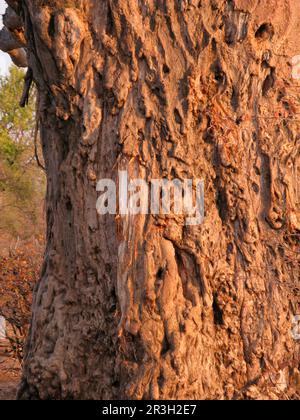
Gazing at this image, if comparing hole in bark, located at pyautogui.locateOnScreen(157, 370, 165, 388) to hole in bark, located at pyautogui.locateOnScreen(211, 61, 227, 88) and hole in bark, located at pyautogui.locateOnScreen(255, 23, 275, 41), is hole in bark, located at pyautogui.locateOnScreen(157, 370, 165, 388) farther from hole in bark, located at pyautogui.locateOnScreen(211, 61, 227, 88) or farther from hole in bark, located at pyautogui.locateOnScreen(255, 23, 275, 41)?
hole in bark, located at pyautogui.locateOnScreen(255, 23, 275, 41)

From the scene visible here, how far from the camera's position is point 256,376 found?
4.65 metres

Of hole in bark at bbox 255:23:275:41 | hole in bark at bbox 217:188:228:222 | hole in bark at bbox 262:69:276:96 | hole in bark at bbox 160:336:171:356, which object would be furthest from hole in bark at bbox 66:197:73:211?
hole in bark at bbox 255:23:275:41

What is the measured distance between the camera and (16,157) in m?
26.0

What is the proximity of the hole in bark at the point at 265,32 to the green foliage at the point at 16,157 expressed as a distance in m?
21.4

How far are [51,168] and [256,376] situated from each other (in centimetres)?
231

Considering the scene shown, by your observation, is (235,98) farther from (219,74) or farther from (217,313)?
(217,313)

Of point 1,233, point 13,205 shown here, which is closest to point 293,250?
point 1,233

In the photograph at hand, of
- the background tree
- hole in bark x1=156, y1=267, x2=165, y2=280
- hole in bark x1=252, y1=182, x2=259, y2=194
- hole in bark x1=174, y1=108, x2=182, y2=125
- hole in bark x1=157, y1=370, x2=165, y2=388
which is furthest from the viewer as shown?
the background tree

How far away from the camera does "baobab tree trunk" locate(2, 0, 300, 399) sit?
448 centimetres

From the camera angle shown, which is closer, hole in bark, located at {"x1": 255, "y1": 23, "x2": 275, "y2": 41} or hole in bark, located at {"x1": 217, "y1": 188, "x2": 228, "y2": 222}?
hole in bark, located at {"x1": 217, "y1": 188, "x2": 228, "y2": 222}

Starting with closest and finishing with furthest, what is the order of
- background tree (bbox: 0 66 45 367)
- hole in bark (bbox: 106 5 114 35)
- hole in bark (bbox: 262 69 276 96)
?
1. hole in bark (bbox: 106 5 114 35)
2. hole in bark (bbox: 262 69 276 96)
3. background tree (bbox: 0 66 45 367)

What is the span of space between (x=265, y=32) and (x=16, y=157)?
2210cm
